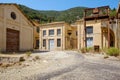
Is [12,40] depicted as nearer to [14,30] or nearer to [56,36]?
[14,30]

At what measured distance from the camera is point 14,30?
22297 mm

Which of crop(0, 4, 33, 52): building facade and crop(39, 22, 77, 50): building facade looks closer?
crop(0, 4, 33, 52): building facade

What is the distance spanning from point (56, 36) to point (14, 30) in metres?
15.9

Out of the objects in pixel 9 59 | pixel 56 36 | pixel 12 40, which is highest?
pixel 56 36

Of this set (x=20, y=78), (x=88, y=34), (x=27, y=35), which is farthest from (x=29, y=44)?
(x=20, y=78)

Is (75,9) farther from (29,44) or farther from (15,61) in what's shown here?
(15,61)

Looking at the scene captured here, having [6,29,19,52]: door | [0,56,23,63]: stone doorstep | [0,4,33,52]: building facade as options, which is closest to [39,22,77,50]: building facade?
[0,4,33,52]: building facade

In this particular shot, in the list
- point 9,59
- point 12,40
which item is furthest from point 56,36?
point 9,59

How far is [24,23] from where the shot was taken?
24812 millimetres

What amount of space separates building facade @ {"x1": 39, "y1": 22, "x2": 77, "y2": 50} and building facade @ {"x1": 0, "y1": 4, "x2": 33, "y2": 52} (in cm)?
1100

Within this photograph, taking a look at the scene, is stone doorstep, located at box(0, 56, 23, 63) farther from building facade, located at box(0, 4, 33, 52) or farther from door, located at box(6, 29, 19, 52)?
door, located at box(6, 29, 19, 52)

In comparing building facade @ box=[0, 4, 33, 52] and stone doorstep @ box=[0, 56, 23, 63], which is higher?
building facade @ box=[0, 4, 33, 52]

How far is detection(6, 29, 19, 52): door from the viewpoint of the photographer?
20983 mm

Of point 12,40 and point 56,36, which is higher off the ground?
point 56,36
